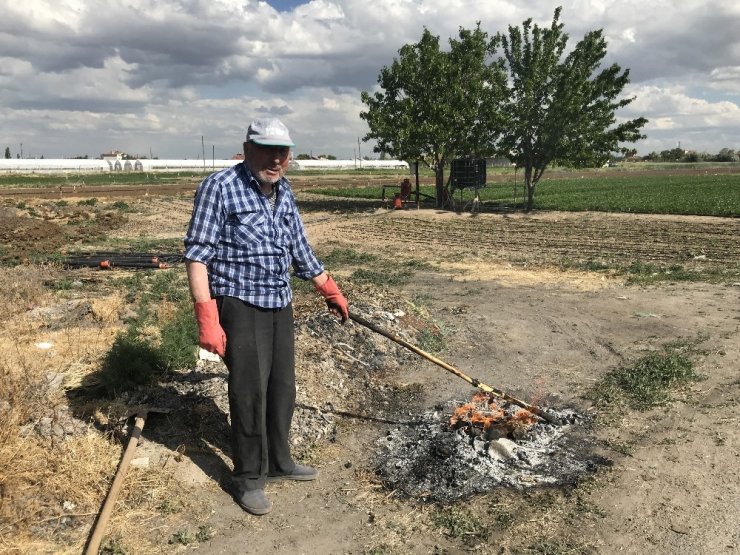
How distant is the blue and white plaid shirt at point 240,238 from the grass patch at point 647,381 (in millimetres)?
3201

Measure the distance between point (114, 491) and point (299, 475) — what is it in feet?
3.87

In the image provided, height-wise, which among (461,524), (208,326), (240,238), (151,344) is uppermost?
(240,238)

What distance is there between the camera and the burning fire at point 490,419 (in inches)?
180

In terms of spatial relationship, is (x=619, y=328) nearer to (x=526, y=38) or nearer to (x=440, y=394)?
(x=440, y=394)

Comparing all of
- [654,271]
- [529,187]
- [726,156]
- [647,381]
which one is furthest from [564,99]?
[726,156]

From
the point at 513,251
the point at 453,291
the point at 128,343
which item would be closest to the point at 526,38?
the point at 513,251

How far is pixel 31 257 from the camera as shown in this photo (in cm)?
1247

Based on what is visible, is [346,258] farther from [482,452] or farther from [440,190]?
[440,190]

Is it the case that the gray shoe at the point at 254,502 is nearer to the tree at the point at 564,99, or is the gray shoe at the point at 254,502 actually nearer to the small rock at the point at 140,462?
the small rock at the point at 140,462

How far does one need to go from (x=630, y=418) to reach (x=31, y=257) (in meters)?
12.1

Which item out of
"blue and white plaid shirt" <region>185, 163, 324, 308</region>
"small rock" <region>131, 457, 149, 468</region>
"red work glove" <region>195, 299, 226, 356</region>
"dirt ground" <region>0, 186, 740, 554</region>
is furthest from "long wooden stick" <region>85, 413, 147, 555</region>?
"blue and white plaid shirt" <region>185, 163, 324, 308</region>

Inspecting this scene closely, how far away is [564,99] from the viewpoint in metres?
21.1

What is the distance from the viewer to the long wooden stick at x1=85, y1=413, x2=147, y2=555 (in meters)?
3.18

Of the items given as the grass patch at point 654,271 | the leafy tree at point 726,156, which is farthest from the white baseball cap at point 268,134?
the leafy tree at point 726,156
